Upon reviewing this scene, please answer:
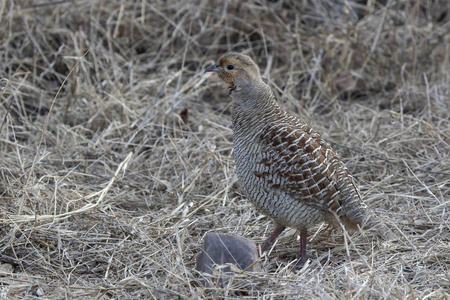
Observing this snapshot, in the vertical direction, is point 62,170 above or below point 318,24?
below

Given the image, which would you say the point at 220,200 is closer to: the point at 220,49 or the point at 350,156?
the point at 350,156

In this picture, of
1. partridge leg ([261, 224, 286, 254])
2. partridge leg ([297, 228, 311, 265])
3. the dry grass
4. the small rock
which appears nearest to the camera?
the small rock

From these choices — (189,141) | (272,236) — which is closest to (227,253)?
(272,236)

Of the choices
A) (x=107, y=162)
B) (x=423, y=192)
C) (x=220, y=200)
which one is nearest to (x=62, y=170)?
(x=107, y=162)

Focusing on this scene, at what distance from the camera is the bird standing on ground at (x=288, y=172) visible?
3646 millimetres

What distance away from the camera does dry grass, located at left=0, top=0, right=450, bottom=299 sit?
3.55 meters

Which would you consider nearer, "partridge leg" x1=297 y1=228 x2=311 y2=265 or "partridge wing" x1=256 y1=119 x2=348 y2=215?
"partridge wing" x1=256 y1=119 x2=348 y2=215

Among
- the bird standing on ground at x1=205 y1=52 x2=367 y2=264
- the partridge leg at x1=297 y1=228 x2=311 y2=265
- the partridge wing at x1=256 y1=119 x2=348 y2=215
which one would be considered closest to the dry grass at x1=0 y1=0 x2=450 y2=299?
the partridge leg at x1=297 y1=228 x2=311 y2=265

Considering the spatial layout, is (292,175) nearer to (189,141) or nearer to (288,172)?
(288,172)

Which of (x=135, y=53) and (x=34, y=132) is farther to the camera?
(x=135, y=53)

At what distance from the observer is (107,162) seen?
5184 mm

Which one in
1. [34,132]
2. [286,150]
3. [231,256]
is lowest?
[34,132]

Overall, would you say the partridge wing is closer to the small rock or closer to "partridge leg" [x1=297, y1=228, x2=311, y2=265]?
"partridge leg" [x1=297, y1=228, x2=311, y2=265]

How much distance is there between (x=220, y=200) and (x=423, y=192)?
1.59 meters
